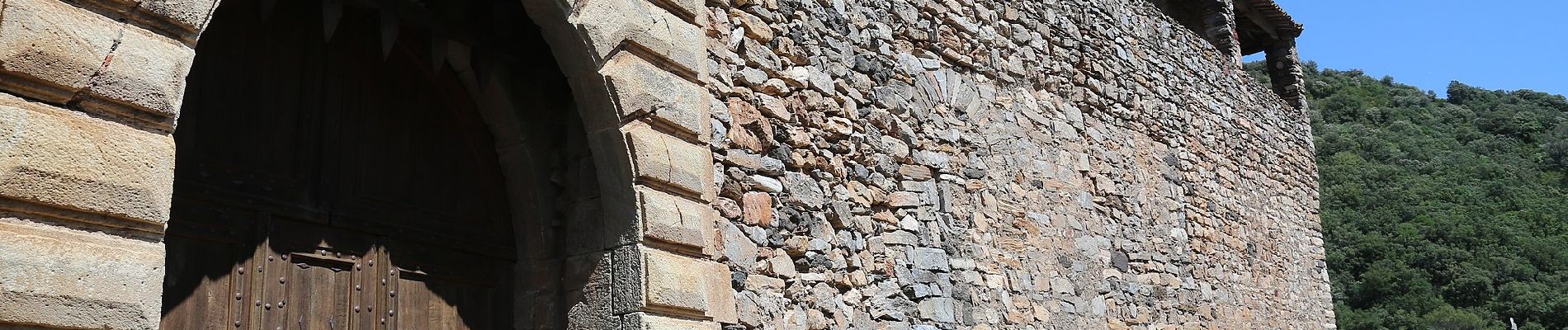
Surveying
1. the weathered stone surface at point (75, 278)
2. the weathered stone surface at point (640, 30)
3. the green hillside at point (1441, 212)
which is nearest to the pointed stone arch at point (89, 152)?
the weathered stone surface at point (75, 278)

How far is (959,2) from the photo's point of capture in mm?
5883

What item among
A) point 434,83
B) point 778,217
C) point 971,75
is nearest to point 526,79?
point 434,83

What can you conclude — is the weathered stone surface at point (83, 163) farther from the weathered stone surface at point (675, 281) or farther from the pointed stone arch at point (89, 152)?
the weathered stone surface at point (675, 281)

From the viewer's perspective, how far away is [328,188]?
3.56 metres

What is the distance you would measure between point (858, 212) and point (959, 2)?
157cm

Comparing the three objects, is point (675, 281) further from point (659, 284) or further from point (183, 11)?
point (183, 11)

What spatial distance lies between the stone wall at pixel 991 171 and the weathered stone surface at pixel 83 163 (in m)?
1.90

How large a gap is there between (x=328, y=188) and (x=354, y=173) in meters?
0.12

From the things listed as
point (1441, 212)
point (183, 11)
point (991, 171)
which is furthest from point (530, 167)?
point (1441, 212)

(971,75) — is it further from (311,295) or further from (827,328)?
(311,295)

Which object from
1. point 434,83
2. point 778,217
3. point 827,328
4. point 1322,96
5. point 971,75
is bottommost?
point 827,328

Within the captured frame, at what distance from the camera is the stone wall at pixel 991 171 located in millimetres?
4449

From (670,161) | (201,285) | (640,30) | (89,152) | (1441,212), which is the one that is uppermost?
(1441,212)

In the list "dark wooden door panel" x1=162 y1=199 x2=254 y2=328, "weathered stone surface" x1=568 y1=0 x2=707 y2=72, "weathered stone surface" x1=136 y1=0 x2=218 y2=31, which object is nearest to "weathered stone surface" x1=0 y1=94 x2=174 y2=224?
"weathered stone surface" x1=136 y1=0 x2=218 y2=31
